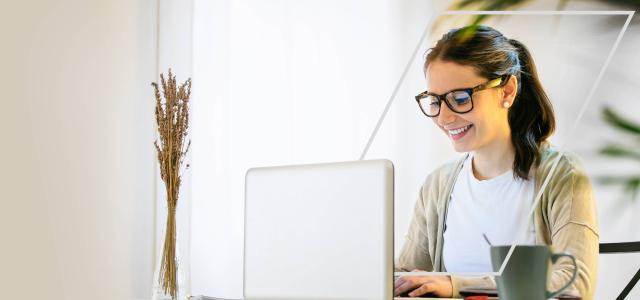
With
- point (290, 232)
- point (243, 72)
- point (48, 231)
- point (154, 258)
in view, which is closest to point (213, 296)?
point (154, 258)

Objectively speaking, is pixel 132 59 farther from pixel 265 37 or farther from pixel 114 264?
pixel 114 264

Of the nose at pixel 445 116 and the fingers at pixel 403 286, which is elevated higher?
the nose at pixel 445 116

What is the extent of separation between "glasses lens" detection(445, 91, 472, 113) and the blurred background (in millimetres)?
102

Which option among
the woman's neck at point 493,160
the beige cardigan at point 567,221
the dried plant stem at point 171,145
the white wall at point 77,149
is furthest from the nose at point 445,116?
the white wall at point 77,149

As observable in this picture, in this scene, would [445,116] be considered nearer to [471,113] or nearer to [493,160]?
[471,113]

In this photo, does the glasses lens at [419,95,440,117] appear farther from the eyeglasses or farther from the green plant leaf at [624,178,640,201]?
the green plant leaf at [624,178,640,201]

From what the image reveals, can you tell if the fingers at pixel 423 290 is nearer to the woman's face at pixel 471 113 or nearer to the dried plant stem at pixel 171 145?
the woman's face at pixel 471 113

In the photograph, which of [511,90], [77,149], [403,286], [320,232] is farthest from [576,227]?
[77,149]

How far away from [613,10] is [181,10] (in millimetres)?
1542

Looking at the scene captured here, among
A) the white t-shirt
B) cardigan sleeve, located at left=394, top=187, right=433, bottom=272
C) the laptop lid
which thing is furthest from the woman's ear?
the laptop lid

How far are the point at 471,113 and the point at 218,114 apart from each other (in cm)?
94

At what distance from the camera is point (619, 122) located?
2.22 meters

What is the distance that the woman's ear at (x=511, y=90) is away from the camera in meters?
2.30

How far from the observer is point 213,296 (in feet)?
8.86
